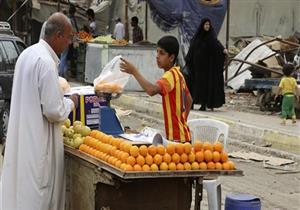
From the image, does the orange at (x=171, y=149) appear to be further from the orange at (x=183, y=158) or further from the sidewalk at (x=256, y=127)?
the sidewalk at (x=256, y=127)

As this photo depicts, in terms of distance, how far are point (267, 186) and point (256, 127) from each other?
3.44 meters

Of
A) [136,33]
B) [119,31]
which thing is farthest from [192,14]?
[119,31]

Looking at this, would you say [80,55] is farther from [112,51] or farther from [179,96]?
[179,96]

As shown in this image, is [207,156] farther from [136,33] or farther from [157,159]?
[136,33]

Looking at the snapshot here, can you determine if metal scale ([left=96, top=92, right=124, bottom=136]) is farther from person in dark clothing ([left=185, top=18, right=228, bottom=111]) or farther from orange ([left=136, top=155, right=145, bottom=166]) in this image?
person in dark clothing ([left=185, top=18, right=228, bottom=111])

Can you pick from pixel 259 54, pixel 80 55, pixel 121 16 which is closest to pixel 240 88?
pixel 259 54

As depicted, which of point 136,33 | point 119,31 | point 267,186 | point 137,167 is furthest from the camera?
point 119,31

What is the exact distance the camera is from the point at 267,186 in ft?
27.9

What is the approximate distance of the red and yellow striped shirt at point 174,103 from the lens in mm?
5383

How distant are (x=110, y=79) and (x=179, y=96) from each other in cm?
67

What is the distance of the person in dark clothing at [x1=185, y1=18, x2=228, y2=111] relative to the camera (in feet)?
46.3

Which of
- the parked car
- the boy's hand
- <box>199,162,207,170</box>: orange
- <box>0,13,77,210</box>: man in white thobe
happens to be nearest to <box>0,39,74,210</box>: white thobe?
<box>0,13,77,210</box>: man in white thobe

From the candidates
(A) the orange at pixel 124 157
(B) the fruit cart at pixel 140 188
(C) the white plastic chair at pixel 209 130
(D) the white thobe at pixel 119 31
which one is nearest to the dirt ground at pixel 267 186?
(C) the white plastic chair at pixel 209 130

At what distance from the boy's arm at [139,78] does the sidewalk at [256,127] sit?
225 inches
